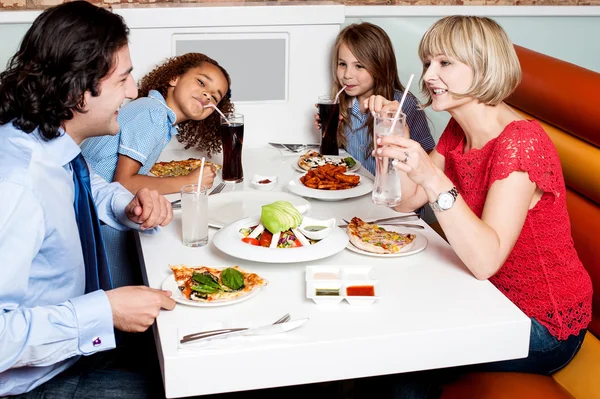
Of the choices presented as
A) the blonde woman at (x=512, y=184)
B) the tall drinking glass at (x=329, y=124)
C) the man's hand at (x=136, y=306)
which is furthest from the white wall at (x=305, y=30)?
the man's hand at (x=136, y=306)

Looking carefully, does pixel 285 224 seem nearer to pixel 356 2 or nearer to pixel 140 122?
pixel 140 122

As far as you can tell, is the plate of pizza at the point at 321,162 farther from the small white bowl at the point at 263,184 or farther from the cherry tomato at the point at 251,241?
the cherry tomato at the point at 251,241

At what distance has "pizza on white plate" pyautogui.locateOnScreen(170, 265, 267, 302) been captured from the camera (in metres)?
1.40

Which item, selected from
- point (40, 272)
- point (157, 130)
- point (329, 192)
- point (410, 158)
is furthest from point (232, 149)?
point (40, 272)

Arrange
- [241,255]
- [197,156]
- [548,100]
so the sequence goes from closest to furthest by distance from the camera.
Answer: [241,255] < [548,100] < [197,156]

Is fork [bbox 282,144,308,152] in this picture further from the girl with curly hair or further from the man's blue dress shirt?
the man's blue dress shirt

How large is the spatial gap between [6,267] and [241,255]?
1.58 ft

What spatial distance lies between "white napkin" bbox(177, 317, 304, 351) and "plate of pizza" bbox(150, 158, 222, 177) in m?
1.04

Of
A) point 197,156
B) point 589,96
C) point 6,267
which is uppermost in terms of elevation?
point 589,96

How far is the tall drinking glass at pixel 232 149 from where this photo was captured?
7.30ft

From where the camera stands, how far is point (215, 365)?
4.04 feet

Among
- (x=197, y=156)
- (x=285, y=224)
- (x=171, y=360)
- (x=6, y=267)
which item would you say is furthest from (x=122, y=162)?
(x=171, y=360)

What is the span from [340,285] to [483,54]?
2.27 ft

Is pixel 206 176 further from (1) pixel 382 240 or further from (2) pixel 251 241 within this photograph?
(1) pixel 382 240
